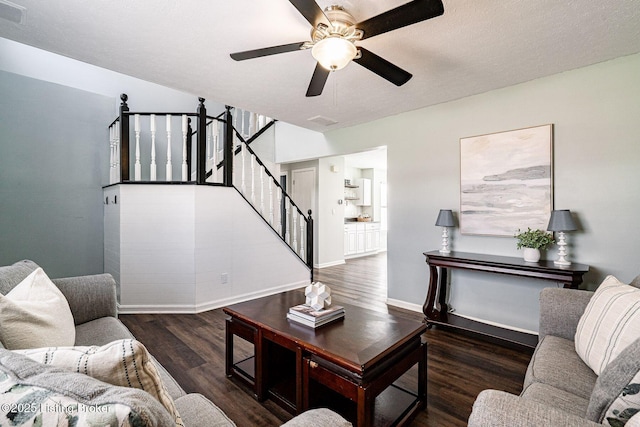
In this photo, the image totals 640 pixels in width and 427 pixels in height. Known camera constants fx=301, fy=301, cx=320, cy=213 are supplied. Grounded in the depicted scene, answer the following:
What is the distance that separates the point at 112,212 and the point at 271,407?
328cm

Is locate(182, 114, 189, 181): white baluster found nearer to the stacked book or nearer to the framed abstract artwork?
the stacked book

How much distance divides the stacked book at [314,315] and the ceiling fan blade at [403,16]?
1666mm

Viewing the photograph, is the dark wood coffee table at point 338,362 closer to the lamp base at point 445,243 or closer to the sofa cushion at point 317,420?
the sofa cushion at point 317,420

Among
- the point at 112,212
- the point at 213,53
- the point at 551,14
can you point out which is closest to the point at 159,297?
the point at 112,212

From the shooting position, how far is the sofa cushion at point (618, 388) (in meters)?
0.86

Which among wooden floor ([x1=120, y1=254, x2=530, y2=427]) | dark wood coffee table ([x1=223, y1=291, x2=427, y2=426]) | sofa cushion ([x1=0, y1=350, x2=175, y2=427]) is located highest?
sofa cushion ([x1=0, y1=350, x2=175, y2=427])

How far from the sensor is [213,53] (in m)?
2.34

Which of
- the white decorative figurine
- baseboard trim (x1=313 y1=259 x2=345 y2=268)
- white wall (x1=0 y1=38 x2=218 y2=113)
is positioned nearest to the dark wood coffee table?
the white decorative figurine

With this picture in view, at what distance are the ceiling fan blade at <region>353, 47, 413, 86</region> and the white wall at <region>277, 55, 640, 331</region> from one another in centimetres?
160

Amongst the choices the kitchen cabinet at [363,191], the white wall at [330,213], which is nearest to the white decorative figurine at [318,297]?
the white wall at [330,213]

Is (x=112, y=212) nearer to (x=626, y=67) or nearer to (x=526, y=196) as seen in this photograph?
(x=526, y=196)

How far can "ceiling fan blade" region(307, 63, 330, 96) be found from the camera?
202 centimetres

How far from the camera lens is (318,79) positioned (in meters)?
2.13

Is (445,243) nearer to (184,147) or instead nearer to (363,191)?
(184,147)
